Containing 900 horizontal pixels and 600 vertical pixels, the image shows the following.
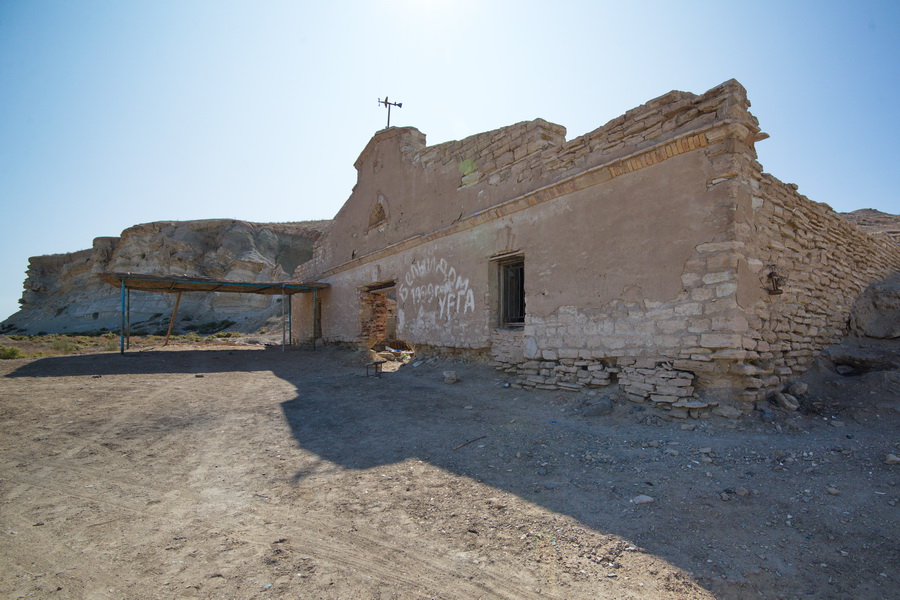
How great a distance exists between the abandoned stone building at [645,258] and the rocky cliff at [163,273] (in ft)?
79.7

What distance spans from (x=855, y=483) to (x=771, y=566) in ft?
5.26

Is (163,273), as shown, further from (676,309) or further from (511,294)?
(676,309)

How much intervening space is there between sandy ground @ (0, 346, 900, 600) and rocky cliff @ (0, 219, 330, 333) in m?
26.4

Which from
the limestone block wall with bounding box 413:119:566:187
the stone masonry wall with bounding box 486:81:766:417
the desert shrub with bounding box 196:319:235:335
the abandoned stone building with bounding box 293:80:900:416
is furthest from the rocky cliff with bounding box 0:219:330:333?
the stone masonry wall with bounding box 486:81:766:417

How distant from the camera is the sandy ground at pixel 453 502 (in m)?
2.50

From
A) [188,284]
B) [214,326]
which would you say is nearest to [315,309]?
[188,284]

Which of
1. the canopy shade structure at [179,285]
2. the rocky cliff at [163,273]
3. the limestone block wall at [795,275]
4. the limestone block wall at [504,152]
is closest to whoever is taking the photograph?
the limestone block wall at [795,275]

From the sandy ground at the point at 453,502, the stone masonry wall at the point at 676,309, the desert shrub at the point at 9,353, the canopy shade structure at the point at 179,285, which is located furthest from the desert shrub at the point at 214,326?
the stone masonry wall at the point at 676,309

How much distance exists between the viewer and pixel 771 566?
8.46ft

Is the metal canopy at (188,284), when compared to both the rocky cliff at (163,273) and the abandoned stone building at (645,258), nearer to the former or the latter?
the abandoned stone building at (645,258)

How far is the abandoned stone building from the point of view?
5.14 metres

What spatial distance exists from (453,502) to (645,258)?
4021 millimetres

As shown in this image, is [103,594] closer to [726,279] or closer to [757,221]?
[726,279]

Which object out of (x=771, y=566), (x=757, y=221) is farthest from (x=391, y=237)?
(x=771, y=566)
